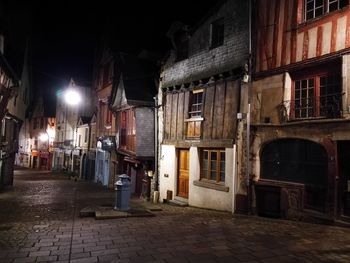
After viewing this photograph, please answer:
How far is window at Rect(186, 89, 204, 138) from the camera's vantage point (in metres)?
13.2

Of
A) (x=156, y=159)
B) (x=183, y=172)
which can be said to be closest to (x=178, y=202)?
(x=183, y=172)

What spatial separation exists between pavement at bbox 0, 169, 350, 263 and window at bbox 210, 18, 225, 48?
685 cm

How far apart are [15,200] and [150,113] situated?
772 cm

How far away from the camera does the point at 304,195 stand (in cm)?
913

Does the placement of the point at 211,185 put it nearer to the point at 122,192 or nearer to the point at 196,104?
the point at 122,192

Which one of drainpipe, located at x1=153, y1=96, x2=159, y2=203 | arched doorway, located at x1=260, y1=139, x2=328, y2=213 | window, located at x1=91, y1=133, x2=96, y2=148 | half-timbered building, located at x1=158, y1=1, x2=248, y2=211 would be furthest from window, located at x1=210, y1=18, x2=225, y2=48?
window, located at x1=91, y1=133, x2=96, y2=148

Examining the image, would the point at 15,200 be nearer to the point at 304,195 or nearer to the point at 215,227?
the point at 215,227

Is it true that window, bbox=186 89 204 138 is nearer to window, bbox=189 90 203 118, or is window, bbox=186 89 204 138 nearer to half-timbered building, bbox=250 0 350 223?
window, bbox=189 90 203 118

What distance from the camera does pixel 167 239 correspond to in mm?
7191

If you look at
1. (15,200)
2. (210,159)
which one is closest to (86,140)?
(15,200)

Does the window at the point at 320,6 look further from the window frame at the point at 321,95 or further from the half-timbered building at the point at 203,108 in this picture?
the half-timbered building at the point at 203,108

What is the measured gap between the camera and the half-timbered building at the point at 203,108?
11383mm

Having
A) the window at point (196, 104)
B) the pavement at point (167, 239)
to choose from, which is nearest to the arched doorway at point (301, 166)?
the pavement at point (167, 239)

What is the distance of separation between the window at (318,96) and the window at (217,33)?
13.8ft
